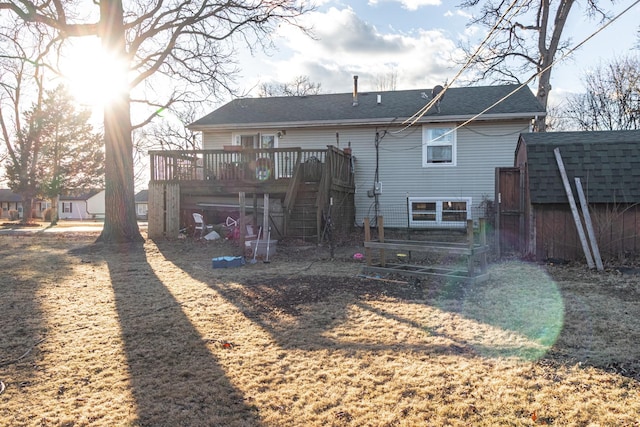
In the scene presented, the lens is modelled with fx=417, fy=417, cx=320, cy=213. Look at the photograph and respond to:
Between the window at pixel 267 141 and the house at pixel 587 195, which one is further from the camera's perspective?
the window at pixel 267 141

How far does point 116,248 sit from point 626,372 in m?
11.6

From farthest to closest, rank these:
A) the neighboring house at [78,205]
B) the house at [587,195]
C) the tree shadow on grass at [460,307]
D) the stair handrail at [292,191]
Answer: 1. the neighboring house at [78,205]
2. the stair handrail at [292,191]
3. the house at [587,195]
4. the tree shadow on grass at [460,307]

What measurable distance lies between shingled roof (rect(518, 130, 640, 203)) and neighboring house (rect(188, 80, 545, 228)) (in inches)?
188

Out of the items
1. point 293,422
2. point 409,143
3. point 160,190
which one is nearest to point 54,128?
point 160,190

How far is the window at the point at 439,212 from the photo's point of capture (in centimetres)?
1411

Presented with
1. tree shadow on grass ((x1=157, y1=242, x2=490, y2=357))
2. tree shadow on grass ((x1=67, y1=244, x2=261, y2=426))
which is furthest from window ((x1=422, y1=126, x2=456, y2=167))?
Result: tree shadow on grass ((x1=67, y1=244, x2=261, y2=426))

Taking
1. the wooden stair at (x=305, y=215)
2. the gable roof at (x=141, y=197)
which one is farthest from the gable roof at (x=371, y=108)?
the gable roof at (x=141, y=197)

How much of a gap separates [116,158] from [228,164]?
3.24 meters

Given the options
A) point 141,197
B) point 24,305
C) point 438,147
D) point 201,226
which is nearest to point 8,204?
point 141,197

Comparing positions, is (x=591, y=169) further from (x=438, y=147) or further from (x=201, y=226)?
(x=201, y=226)

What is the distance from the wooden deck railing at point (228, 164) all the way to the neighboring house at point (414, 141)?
23.6 inches

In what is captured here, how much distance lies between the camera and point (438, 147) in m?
14.3

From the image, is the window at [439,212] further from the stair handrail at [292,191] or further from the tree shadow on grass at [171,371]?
the tree shadow on grass at [171,371]

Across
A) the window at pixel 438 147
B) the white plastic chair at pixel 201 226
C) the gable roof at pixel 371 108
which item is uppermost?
the gable roof at pixel 371 108
